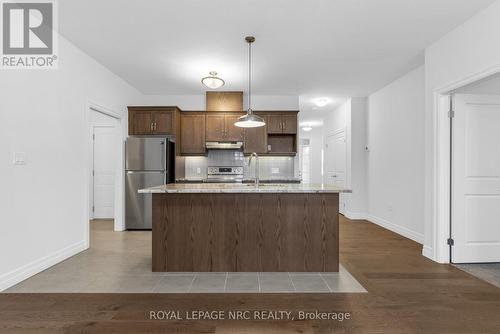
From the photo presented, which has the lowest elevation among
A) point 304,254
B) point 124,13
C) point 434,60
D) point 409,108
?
point 304,254

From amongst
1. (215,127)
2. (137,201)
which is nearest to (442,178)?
(215,127)

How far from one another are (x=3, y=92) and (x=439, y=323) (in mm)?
4246

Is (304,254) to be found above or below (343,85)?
below

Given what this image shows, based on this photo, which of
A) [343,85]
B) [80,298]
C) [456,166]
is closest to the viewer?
[80,298]

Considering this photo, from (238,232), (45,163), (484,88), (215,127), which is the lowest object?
(238,232)

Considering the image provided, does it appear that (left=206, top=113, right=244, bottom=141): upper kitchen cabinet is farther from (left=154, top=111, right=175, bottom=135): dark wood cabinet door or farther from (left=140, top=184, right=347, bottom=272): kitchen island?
(left=140, top=184, right=347, bottom=272): kitchen island

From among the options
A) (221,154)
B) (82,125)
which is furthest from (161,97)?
(82,125)

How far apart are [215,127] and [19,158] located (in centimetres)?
343

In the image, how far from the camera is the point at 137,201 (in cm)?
527

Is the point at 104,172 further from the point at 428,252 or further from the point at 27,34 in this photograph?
the point at 428,252

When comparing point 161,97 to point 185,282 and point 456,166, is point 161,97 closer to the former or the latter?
point 185,282

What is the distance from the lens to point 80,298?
247cm

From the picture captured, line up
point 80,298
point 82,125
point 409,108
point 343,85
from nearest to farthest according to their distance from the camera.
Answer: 1. point 80,298
2. point 82,125
3. point 409,108
4. point 343,85

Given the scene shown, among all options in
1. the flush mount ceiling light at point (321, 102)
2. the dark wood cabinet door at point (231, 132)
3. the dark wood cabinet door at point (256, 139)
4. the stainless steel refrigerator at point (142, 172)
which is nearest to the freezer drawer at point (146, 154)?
the stainless steel refrigerator at point (142, 172)
